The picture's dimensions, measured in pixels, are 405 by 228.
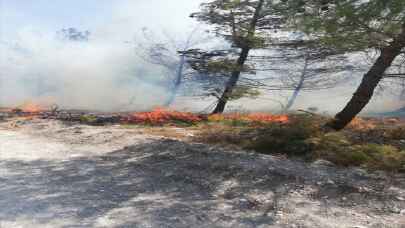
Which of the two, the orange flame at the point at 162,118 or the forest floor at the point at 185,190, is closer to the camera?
the forest floor at the point at 185,190

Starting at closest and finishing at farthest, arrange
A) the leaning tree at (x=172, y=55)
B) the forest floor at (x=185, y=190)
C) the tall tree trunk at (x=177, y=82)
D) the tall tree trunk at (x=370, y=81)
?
1. the forest floor at (x=185, y=190)
2. the tall tree trunk at (x=370, y=81)
3. the tall tree trunk at (x=177, y=82)
4. the leaning tree at (x=172, y=55)

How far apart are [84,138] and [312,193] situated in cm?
730

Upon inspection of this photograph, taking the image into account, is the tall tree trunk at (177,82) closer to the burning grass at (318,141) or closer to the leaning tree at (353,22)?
the burning grass at (318,141)

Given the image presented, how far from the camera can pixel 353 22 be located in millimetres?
8672

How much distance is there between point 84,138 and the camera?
495 inches

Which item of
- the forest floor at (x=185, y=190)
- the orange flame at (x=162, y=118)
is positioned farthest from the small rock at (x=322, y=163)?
the orange flame at (x=162, y=118)

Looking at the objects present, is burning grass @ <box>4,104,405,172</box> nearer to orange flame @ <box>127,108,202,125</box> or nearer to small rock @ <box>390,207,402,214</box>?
small rock @ <box>390,207,402,214</box>

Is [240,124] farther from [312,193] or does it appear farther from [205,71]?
[312,193]

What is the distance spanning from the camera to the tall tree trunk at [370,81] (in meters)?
9.81

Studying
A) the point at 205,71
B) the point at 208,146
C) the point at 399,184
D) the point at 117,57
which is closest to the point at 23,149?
the point at 208,146

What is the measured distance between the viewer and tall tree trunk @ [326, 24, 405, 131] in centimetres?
981

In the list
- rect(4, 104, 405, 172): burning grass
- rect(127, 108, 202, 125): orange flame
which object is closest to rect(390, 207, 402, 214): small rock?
rect(4, 104, 405, 172): burning grass

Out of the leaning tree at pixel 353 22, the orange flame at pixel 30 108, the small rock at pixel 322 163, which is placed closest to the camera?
the leaning tree at pixel 353 22

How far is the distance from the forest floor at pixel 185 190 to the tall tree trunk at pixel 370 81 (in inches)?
117
